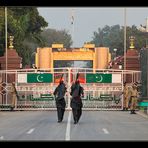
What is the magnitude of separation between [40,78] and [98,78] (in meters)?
3.59

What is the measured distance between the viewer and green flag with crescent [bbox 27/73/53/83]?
41.1 metres

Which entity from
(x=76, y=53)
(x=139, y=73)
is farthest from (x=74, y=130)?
(x=76, y=53)

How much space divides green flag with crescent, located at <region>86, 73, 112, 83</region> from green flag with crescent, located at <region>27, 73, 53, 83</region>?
2.36 metres

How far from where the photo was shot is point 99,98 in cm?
4069

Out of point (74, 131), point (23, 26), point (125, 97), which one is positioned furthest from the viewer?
point (23, 26)

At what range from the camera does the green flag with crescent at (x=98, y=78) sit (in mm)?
41000

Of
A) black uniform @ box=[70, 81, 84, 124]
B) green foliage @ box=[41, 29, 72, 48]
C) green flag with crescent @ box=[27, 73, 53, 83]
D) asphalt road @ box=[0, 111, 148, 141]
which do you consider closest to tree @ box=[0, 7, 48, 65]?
green flag with crescent @ box=[27, 73, 53, 83]

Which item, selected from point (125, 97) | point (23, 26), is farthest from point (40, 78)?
point (23, 26)

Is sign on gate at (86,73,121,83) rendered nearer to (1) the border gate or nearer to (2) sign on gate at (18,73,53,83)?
(1) the border gate

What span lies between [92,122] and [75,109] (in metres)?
1.00

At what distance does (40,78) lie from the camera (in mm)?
41094

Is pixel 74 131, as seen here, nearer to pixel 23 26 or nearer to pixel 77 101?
pixel 77 101
